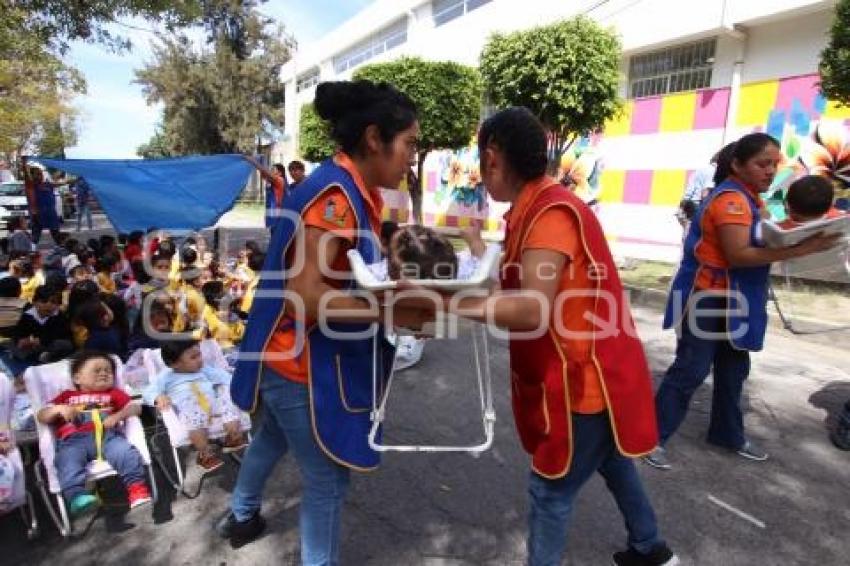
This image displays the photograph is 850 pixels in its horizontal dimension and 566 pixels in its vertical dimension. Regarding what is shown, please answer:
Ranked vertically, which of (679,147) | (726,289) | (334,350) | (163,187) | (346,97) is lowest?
(334,350)

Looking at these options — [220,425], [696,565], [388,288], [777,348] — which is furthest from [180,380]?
[777,348]

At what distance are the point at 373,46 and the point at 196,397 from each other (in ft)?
78.7

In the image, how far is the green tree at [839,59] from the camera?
626cm

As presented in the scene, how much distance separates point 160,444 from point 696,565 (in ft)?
9.72

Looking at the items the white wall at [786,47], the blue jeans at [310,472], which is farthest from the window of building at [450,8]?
the blue jeans at [310,472]

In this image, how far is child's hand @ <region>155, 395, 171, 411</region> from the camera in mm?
3068

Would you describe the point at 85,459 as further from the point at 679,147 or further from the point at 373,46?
the point at 373,46

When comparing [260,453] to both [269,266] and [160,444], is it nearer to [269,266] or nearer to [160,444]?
Answer: [269,266]

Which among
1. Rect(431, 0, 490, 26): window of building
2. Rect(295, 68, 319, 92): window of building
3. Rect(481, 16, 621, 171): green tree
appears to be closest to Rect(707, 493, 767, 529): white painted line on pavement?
Rect(481, 16, 621, 171): green tree

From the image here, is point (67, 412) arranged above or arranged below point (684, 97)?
below

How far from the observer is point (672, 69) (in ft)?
37.3

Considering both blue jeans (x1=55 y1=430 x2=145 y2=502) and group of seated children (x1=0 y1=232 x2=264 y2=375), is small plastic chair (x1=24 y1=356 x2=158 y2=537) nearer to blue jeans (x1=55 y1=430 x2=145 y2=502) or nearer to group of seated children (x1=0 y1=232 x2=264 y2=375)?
blue jeans (x1=55 y1=430 x2=145 y2=502)

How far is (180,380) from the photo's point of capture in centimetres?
333

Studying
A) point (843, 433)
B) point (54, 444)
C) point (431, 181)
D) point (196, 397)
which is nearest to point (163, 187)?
point (196, 397)
